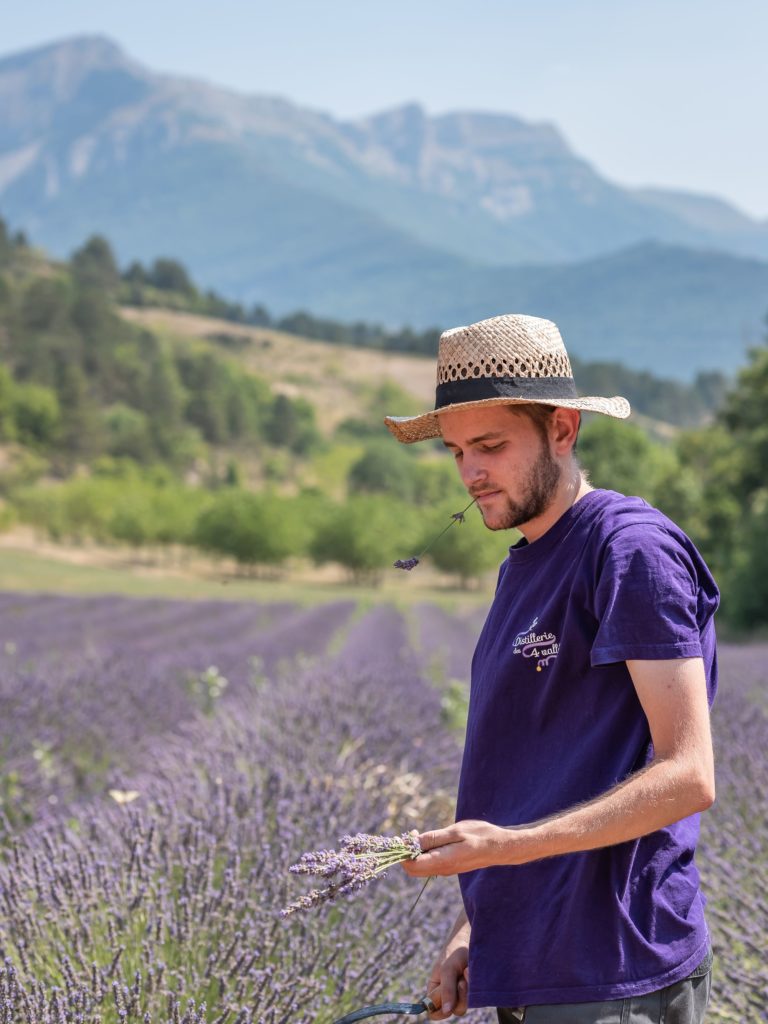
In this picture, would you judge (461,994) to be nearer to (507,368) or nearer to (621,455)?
(507,368)

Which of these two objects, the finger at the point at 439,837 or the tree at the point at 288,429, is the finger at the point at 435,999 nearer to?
the finger at the point at 439,837

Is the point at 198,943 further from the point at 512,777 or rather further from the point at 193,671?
the point at 193,671

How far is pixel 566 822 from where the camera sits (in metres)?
1.59

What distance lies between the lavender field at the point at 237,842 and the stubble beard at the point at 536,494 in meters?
1.09

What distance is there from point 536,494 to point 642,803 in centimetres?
49

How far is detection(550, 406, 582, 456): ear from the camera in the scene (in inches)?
73.8

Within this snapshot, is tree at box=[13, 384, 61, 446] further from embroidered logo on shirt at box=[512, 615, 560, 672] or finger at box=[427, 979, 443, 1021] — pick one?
embroidered logo on shirt at box=[512, 615, 560, 672]

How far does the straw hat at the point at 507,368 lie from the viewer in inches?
72.3

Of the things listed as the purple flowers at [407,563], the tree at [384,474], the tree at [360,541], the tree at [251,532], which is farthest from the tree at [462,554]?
the purple flowers at [407,563]

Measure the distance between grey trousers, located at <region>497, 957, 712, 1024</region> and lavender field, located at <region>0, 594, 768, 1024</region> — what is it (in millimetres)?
817

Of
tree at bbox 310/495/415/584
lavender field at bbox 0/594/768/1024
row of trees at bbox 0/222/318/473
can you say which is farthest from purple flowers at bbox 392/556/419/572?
row of trees at bbox 0/222/318/473

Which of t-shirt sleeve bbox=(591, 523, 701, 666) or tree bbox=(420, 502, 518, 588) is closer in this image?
t-shirt sleeve bbox=(591, 523, 701, 666)

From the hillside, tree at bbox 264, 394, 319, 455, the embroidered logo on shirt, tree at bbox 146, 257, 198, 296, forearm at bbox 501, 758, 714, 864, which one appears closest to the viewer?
forearm at bbox 501, 758, 714, 864

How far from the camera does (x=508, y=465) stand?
6.07 feet
